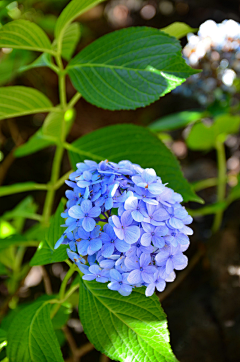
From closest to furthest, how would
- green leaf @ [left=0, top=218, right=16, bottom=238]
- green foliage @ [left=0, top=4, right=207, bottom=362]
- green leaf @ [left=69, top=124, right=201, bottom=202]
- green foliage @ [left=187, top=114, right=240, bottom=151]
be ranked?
1. green foliage @ [left=0, top=4, right=207, bottom=362]
2. green leaf @ [left=69, top=124, right=201, bottom=202]
3. green leaf @ [left=0, top=218, right=16, bottom=238]
4. green foliage @ [left=187, top=114, right=240, bottom=151]

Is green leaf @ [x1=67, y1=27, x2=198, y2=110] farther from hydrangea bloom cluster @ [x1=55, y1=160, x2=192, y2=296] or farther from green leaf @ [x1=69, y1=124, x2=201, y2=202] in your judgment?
hydrangea bloom cluster @ [x1=55, y1=160, x2=192, y2=296]

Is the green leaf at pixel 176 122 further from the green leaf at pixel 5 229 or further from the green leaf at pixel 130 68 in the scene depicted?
the green leaf at pixel 5 229

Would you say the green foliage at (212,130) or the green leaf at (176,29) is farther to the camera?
the green foliage at (212,130)

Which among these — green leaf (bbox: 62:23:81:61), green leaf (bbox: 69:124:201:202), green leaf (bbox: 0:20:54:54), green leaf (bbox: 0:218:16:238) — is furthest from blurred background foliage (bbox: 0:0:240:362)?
green leaf (bbox: 69:124:201:202)

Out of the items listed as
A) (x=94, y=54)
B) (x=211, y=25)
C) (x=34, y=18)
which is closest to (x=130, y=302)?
(x=94, y=54)

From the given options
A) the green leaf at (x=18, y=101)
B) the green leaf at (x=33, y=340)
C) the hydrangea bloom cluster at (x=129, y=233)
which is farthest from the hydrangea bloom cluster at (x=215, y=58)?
the green leaf at (x=33, y=340)

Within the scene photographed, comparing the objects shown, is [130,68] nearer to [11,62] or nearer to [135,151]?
[135,151]

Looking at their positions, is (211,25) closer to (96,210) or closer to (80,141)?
(80,141)
